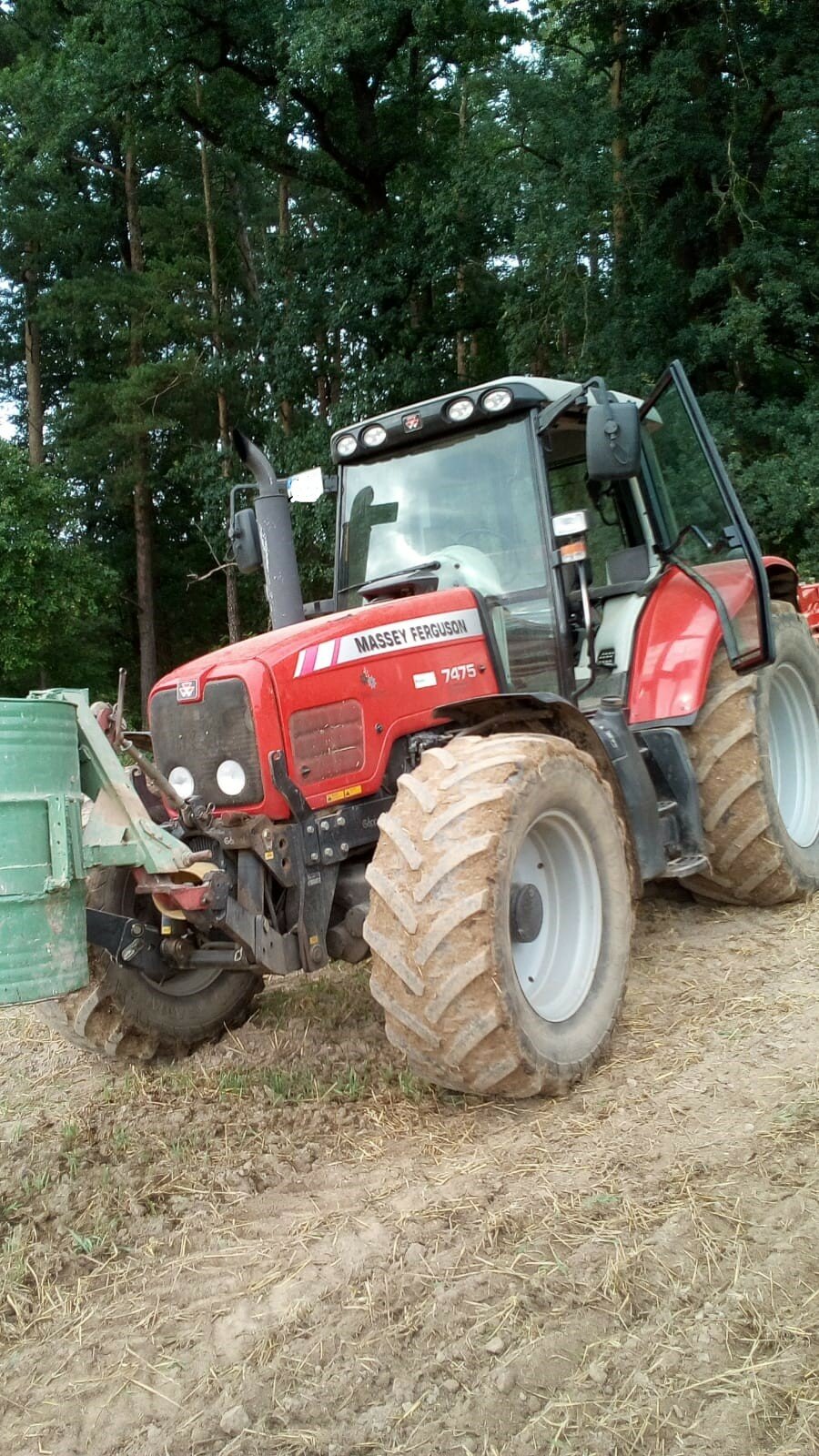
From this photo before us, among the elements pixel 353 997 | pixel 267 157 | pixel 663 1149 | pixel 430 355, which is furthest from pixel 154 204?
pixel 663 1149

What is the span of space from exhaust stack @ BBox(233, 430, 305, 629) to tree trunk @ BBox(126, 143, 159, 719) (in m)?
17.8

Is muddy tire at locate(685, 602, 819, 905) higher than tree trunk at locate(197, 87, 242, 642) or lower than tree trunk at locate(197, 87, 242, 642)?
lower

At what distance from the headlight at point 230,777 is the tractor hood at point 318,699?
1 cm

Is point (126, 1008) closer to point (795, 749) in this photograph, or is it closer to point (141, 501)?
point (795, 749)

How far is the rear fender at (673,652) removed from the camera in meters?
4.93

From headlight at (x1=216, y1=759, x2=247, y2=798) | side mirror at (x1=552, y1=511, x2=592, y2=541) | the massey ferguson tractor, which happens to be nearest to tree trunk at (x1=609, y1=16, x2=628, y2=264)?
the massey ferguson tractor

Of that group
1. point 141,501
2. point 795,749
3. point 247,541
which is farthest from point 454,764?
point 141,501

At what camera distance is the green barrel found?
2973 mm

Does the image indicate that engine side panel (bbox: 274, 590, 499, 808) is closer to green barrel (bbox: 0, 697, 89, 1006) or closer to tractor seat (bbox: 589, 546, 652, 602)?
green barrel (bbox: 0, 697, 89, 1006)

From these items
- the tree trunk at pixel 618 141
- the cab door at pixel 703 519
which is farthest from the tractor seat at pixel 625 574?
the tree trunk at pixel 618 141

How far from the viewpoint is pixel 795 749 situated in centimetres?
582

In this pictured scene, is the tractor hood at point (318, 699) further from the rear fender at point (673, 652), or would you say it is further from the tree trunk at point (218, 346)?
the tree trunk at point (218, 346)

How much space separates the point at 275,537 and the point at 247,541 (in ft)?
1.24

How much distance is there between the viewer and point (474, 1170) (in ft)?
10.3
